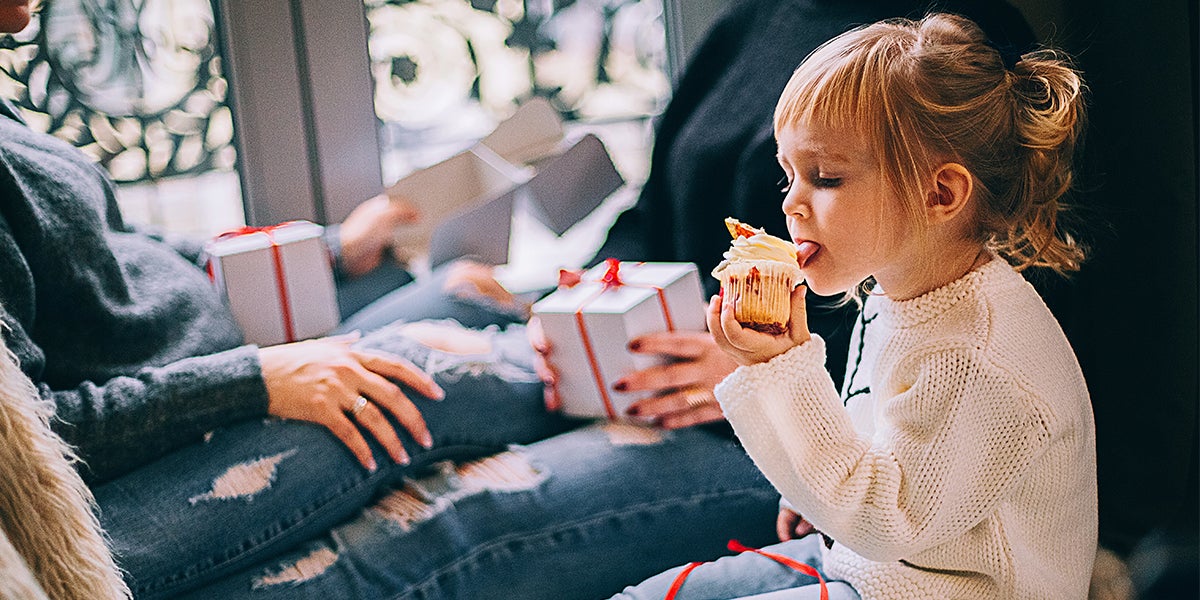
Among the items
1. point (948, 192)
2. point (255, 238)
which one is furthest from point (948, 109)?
point (255, 238)

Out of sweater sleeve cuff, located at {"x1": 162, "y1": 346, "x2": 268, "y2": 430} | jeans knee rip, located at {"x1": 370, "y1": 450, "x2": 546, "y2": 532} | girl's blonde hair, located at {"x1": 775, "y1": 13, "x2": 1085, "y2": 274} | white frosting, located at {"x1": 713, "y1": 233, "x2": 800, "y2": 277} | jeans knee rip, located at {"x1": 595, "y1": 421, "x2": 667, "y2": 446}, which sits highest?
girl's blonde hair, located at {"x1": 775, "y1": 13, "x2": 1085, "y2": 274}

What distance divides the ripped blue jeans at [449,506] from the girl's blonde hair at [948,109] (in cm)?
40

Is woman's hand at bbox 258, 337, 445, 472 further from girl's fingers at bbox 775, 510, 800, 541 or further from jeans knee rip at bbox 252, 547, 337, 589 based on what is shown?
girl's fingers at bbox 775, 510, 800, 541

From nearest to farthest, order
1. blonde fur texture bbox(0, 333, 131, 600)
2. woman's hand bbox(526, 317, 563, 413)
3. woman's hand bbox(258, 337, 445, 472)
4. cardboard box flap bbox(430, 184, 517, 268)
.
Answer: blonde fur texture bbox(0, 333, 131, 600) < woman's hand bbox(258, 337, 445, 472) < woman's hand bbox(526, 317, 563, 413) < cardboard box flap bbox(430, 184, 517, 268)

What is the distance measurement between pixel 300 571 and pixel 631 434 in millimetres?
357

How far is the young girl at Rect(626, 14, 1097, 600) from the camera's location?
29.8 inches

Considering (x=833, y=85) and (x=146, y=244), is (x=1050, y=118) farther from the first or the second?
(x=146, y=244)

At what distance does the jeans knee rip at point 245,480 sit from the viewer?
3.02 ft

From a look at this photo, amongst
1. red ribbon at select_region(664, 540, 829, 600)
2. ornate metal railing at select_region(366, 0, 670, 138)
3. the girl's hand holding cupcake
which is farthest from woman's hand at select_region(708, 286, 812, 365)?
ornate metal railing at select_region(366, 0, 670, 138)

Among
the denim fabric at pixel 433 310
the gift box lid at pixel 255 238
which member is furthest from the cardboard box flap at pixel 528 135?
the gift box lid at pixel 255 238

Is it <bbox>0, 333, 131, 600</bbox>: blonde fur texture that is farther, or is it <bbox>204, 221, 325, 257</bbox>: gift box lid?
<bbox>204, 221, 325, 257</bbox>: gift box lid

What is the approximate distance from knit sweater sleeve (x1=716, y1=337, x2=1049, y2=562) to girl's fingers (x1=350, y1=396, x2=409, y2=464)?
1.21 feet

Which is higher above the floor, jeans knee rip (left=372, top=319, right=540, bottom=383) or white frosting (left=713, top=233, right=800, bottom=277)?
white frosting (left=713, top=233, right=800, bottom=277)

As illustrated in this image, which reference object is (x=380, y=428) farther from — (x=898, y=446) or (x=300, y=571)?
(x=898, y=446)
